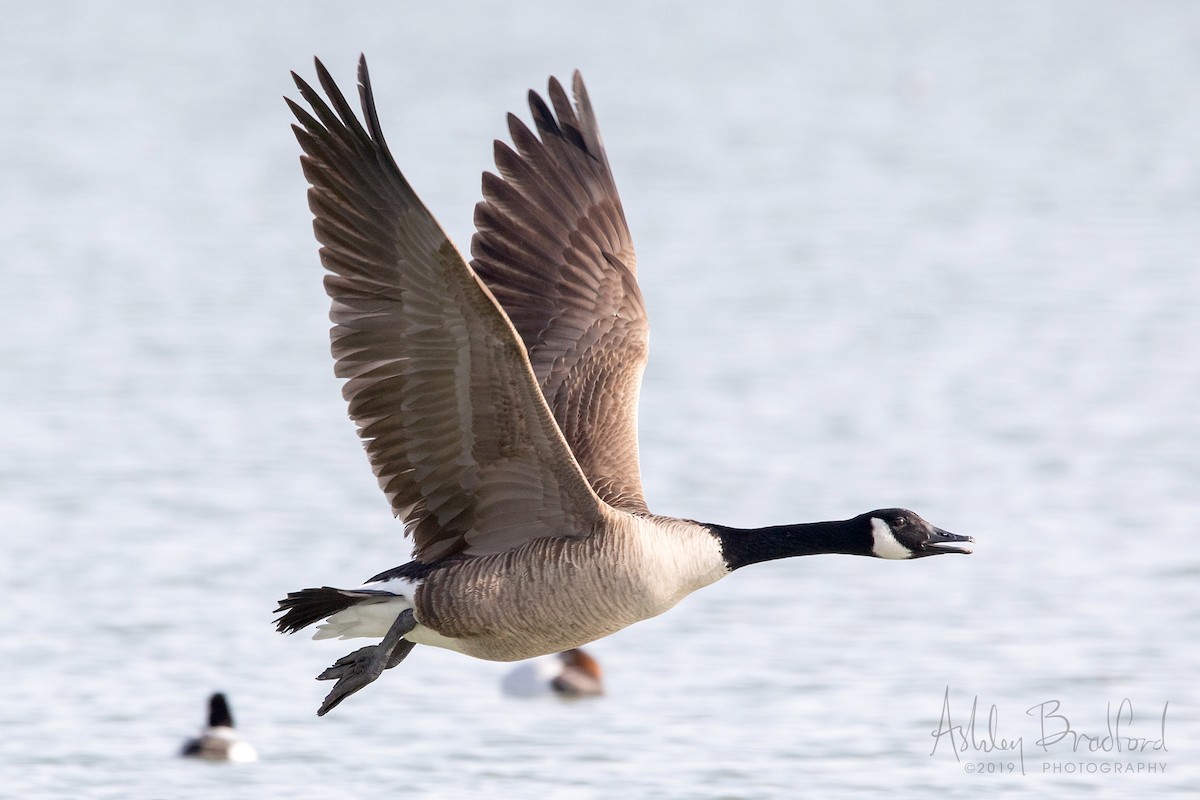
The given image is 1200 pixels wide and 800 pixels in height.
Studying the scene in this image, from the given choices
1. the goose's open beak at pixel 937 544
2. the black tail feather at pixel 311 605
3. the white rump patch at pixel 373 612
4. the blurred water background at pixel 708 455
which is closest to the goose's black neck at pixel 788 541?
the goose's open beak at pixel 937 544

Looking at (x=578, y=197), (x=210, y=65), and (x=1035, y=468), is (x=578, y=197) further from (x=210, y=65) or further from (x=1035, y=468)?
(x=210, y=65)

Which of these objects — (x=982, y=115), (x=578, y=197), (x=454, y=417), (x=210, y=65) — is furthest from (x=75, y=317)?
(x=210, y=65)

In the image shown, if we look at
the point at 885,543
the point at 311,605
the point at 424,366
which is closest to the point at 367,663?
the point at 311,605

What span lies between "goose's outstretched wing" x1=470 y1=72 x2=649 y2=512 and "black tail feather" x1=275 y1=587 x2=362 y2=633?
4.98 ft

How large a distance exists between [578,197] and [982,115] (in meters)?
32.7

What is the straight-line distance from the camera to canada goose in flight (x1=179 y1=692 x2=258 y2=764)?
9.18 m

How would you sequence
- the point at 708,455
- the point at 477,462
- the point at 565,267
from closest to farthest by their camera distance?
the point at 477,462 → the point at 565,267 → the point at 708,455

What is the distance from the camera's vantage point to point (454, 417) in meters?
7.35

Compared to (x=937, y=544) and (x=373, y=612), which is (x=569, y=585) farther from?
(x=937, y=544)

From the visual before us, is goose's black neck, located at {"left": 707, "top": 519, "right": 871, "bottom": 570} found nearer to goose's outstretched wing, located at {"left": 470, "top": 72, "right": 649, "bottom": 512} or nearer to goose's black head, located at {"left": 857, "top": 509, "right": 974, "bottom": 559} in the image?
goose's black head, located at {"left": 857, "top": 509, "right": 974, "bottom": 559}

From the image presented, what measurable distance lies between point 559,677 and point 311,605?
10.9ft

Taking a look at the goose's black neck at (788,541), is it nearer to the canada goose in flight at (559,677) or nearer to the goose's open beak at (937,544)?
the goose's open beak at (937,544)

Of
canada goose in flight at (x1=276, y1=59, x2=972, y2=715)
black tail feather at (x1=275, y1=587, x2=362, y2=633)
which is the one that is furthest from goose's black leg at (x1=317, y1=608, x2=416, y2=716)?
black tail feather at (x1=275, y1=587, x2=362, y2=633)

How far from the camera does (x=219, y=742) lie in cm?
917
